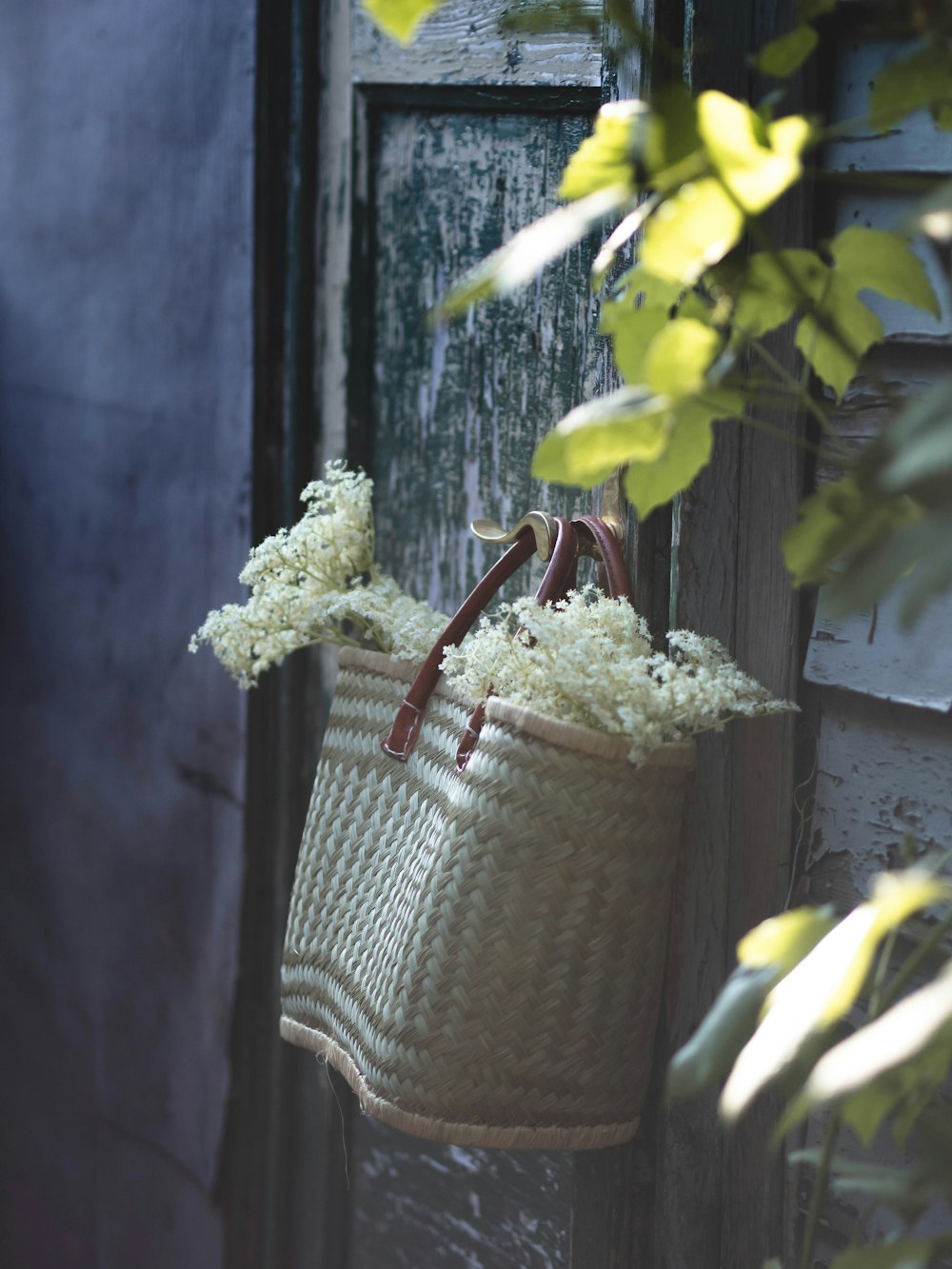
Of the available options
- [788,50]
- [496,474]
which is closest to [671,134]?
[788,50]

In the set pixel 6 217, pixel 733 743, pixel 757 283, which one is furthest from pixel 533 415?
pixel 6 217

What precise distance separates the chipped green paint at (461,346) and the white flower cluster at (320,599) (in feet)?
0.72

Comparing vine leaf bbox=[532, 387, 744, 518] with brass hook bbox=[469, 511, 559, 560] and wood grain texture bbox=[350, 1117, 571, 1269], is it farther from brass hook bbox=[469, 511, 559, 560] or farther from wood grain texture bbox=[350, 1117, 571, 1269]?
wood grain texture bbox=[350, 1117, 571, 1269]

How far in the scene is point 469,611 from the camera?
3.34 feet

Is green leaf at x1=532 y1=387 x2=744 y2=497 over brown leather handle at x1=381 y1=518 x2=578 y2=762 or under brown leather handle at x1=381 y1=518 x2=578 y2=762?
over

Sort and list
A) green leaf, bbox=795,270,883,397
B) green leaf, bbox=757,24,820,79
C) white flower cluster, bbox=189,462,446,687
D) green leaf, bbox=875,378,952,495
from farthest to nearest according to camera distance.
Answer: white flower cluster, bbox=189,462,446,687 → green leaf, bbox=795,270,883,397 → green leaf, bbox=757,24,820,79 → green leaf, bbox=875,378,952,495

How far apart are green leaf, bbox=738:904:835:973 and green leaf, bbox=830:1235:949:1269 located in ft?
0.38

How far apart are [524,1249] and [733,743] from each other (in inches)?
28.8

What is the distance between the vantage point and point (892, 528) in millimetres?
412

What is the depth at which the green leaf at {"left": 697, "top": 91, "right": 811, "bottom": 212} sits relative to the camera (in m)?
0.44

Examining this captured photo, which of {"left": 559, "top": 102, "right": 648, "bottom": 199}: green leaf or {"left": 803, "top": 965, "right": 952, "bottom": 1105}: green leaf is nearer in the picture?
{"left": 803, "top": 965, "right": 952, "bottom": 1105}: green leaf

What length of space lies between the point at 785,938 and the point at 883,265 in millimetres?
376

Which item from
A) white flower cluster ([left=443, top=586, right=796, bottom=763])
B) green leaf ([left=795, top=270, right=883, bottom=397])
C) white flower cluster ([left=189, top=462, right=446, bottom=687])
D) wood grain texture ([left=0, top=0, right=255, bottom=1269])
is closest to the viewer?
green leaf ([left=795, top=270, right=883, bottom=397])

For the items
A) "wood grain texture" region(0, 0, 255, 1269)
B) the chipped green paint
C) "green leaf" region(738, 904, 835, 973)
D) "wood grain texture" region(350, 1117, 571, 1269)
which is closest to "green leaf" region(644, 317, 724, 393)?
"green leaf" region(738, 904, 835, 973)
